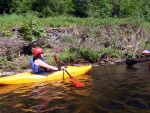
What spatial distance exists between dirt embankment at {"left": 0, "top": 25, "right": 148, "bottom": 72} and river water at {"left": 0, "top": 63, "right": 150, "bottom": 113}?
437 centimetres

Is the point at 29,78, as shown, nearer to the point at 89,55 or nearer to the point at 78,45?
the point at 89,55

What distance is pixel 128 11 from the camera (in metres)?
26.6

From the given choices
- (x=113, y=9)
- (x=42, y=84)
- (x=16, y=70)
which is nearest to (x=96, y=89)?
(x=42, y=84)

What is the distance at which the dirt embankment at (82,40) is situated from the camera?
13.3 m

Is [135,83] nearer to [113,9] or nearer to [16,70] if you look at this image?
[16,70]

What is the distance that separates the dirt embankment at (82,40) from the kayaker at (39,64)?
3.51 metres

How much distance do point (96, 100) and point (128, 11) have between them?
21253 millimetres

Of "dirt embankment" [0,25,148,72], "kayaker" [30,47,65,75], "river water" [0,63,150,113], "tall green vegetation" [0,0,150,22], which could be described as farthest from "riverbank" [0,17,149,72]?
"tall green vegetation" [0,0,150,22]

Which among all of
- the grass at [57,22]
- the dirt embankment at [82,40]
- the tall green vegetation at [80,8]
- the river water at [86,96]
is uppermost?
the tall green vegetation at [80,8]

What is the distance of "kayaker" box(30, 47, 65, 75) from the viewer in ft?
29.5

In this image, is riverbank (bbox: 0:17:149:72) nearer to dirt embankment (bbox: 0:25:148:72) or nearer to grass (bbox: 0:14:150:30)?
dirt embankment (bbox: 0:25:148:72)

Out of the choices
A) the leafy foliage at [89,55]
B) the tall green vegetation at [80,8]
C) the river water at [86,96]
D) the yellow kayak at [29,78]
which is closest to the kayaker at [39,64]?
the yellow kayak at [29,78]

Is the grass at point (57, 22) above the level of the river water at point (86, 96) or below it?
above

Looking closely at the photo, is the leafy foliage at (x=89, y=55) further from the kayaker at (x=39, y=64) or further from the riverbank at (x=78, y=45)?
the kayaker at (x=39, y=64)
